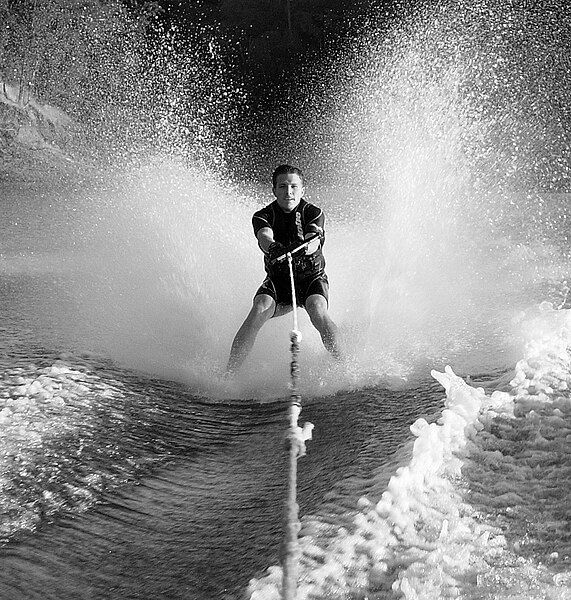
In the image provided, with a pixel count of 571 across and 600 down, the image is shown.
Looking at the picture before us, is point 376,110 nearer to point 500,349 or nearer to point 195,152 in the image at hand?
point 195,152

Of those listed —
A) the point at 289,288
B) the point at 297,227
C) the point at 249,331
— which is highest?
the point at 297,227

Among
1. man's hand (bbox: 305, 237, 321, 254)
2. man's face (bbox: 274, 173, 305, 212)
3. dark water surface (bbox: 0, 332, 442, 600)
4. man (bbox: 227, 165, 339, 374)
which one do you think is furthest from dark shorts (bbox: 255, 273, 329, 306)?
dark water surface (bbox: 0, 332, 442, 600)

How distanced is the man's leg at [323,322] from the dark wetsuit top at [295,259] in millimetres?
71

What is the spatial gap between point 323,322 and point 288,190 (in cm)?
74

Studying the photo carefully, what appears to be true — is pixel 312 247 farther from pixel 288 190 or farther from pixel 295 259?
pixel 288 190

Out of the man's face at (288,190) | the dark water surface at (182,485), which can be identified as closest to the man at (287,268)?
the man's face at (288,190)

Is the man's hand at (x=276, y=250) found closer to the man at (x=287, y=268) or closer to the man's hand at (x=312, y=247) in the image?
the man at (x=287, y=268)

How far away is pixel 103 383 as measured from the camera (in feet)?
10.2

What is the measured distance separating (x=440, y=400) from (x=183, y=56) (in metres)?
19.4

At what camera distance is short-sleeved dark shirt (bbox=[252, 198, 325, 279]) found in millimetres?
3734

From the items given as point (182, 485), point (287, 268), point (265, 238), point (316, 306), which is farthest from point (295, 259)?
point (182, 485)

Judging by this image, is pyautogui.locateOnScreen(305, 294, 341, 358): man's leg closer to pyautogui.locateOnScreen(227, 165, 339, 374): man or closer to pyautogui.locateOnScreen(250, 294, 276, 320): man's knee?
pyautogui.locateOnScreen(227, 165, 339, 374): man

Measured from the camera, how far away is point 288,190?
3.78m

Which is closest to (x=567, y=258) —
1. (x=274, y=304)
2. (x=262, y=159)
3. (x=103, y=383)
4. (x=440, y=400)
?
(x=274, y=304)
